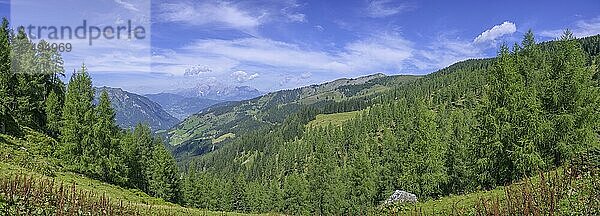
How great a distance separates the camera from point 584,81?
112 feet

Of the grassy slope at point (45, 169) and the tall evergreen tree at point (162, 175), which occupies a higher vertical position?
the grassy slope at point (45, 169)

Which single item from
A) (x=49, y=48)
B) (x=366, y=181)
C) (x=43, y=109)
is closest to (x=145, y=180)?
(x=43, y=109)

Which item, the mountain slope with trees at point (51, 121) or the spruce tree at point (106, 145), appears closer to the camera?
the mountain slope with trees at point (51, 121)

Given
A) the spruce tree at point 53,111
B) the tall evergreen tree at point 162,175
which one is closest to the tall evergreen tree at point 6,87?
the spruce tree at point 53,111

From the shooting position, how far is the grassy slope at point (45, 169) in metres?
26.7

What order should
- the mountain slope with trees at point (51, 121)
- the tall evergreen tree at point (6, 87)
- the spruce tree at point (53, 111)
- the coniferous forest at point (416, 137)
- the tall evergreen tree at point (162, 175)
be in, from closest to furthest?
the coniferous forest at point (416, 137) < the mountain slope with trees at point (51, 121) < the tall evergreen tree at point (6, 87) < the spruce tree at point (53, 111) < the tall evergreen tree at point (162, 175)

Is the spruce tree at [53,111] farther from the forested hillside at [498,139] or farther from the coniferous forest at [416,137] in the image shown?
the forested hillside at [498,139]

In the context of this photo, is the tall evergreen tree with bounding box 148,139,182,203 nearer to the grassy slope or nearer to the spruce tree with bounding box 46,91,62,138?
the spruce tree with bounding box 46,91,62,138

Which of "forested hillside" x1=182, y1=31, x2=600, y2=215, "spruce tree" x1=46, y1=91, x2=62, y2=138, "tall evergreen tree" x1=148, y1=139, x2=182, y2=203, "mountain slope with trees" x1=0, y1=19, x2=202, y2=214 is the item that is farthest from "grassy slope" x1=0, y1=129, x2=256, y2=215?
"tall evergreen tree" x1=148, y1=139, x2=182, y2=203

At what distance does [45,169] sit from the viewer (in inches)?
1281

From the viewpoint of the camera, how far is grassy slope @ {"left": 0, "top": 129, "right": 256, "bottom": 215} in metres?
26.7

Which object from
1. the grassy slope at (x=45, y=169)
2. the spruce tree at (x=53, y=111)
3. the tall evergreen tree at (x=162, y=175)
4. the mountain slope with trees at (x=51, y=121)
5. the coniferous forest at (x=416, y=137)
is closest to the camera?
the grassy slope at (x=45, y=169)

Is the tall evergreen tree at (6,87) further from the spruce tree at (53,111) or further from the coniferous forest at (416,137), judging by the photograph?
the spruce tree at (53,111)

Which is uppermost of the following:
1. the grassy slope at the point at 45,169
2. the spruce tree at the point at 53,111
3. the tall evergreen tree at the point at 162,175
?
the spruce tree at the point at 53,111
